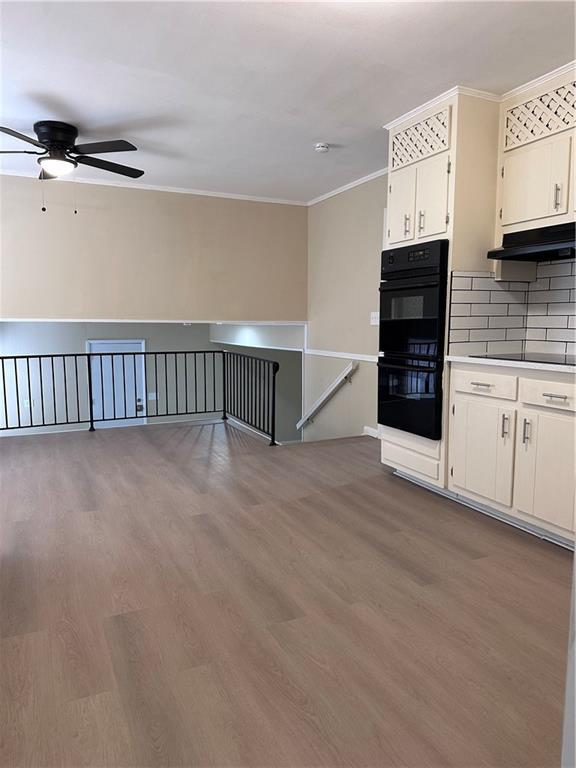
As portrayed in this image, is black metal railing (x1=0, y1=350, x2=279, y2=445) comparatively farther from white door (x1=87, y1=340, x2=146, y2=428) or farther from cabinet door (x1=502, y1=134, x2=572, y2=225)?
cabinet door (x1=502, y1=134, x2=572, y2=225)

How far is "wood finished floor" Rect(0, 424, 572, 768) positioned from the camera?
1.59m

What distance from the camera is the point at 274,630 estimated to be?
2.13 meters

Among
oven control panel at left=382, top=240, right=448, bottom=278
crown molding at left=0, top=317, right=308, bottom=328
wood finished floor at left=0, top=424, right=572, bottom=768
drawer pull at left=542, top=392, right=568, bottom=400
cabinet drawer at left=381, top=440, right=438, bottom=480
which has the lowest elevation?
wood finished floor at left=0, top=424, right=572, bottom=768

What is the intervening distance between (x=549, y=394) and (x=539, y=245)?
2.98 ft

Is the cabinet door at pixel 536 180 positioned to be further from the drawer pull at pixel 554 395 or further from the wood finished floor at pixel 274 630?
the wood finished floor at pixel 274 630

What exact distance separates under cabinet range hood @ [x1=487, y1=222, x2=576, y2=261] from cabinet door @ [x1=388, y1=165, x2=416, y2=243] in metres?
0.66

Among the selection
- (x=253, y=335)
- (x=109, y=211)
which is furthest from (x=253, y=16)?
(x=253, y=335)

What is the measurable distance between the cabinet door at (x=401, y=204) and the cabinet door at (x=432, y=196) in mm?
65

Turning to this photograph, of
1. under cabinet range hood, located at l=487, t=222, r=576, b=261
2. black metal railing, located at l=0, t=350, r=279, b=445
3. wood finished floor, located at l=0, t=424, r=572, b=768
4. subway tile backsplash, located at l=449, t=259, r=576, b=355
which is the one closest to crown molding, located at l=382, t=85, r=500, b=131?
under cabinet range hood, located at l=487, t=222, r=576, b=261

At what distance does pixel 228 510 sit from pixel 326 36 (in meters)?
2.78

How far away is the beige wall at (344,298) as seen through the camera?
5.46 meters

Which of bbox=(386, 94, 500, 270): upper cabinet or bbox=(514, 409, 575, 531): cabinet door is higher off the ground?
bbox=(386, 94, 500, 270): upper cabinet

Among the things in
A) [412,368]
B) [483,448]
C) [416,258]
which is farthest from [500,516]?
[416,258]

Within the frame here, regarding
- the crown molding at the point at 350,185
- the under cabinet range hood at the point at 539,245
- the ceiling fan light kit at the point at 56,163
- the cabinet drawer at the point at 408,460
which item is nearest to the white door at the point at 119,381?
the crown molding at the point at 350,185
